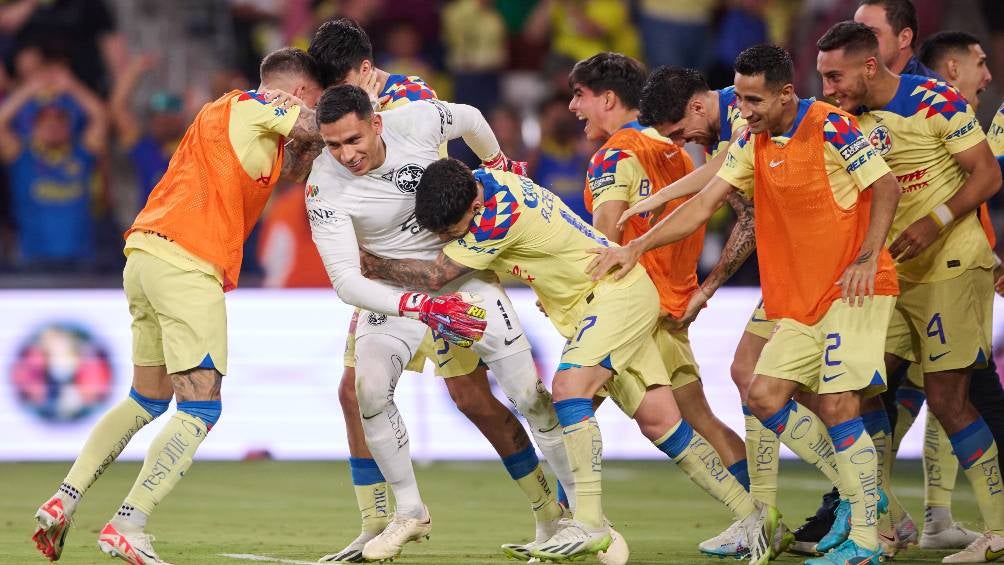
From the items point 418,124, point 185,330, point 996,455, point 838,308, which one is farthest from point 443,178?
point 996,455

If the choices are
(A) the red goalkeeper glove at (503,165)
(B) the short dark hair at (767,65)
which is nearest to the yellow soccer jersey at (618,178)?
(A) the red goalkeeper glove at (503,165)

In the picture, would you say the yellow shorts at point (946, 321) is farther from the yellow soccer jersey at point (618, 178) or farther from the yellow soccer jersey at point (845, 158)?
the yellow soccer jersey at point (618, 178)

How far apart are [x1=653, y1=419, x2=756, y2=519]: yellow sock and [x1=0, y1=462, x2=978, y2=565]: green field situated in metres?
0.39

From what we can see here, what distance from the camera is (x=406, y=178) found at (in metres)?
7.29

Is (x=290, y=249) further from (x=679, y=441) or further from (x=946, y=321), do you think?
(x=946, y=321)

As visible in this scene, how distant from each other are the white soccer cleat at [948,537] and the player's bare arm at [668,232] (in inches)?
90.8

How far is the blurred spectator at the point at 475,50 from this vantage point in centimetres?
1559

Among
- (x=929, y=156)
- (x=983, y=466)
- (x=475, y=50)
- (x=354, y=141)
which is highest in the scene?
(x=475, y=50)

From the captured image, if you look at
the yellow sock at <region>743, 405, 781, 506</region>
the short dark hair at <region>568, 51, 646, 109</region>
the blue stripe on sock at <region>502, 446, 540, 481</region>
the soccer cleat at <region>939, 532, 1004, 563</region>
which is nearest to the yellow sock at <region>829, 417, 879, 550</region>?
the yellow sock at <region>743, 405, 781, 506</region>

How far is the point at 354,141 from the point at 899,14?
10.5ft

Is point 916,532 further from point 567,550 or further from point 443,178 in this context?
point 443,178

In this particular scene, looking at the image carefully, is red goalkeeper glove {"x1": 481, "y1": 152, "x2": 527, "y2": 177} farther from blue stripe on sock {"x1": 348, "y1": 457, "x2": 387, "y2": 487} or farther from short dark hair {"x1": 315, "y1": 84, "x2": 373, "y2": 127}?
blue stripe on sock {"x1": 348, "y1": 457, "x2": 387, "y2": 487}

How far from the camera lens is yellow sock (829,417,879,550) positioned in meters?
6.75

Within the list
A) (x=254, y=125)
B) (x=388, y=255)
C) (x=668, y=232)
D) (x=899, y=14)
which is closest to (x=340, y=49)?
(x=254, y=125)
